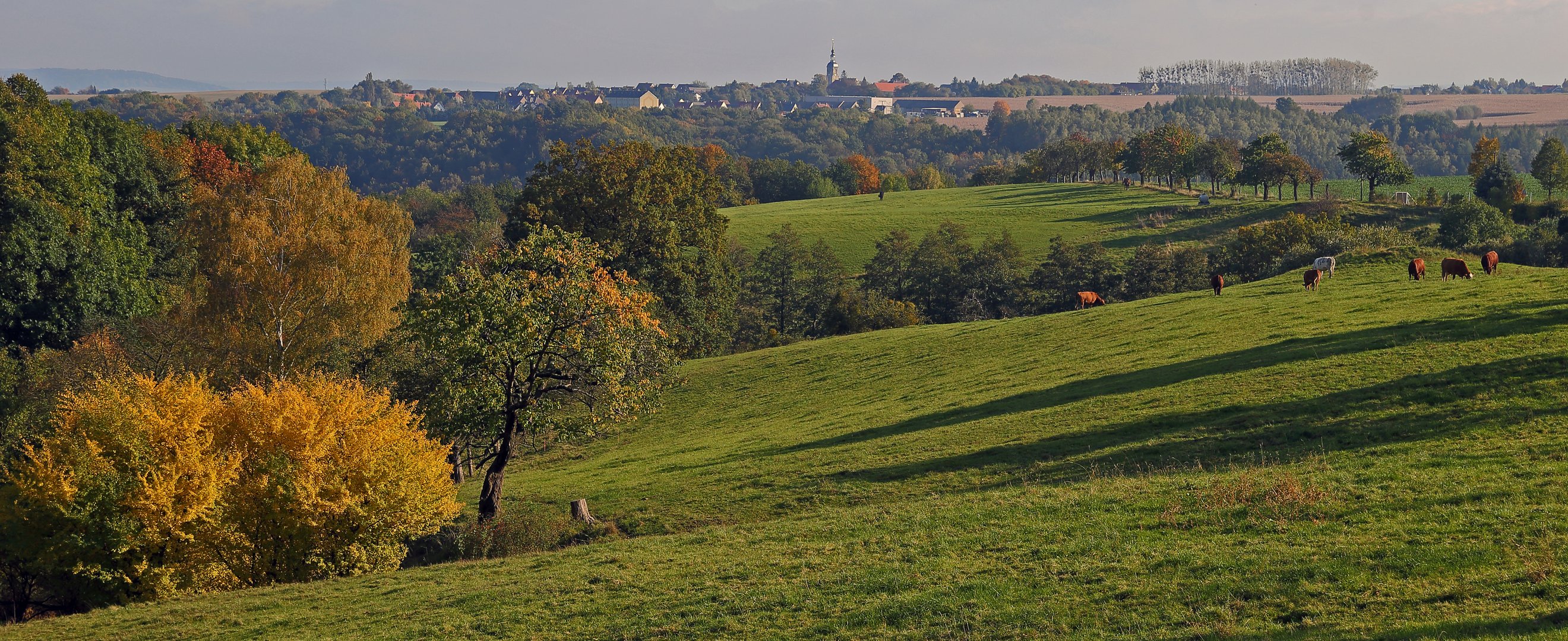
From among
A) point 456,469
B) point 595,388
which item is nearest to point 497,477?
point 595,388

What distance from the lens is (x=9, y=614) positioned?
32.6 m

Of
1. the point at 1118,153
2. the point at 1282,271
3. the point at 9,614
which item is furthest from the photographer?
the point at 1118,153

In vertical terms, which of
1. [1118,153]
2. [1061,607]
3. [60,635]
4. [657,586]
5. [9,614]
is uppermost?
[1118,153]

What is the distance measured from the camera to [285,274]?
177ft

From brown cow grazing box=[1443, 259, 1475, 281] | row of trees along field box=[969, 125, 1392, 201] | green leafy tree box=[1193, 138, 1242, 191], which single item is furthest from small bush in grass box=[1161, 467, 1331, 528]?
green leafy tree box=[1193, 138, 1242, 191]

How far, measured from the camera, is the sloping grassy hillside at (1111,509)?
1456 cm

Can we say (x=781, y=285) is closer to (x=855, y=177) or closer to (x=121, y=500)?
(x=121, y=500)

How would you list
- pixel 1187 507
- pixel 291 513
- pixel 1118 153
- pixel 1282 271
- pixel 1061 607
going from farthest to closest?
pixel 1118 153, pixel 1282 271, pixel 291 513, pixel 1187 507, pixel 1061 607

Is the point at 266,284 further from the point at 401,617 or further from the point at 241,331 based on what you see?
the point at 401,617

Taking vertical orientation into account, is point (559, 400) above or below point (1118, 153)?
below

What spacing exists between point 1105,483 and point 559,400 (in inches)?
759

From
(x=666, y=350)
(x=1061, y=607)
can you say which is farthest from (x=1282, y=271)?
(x=1061, y=607)

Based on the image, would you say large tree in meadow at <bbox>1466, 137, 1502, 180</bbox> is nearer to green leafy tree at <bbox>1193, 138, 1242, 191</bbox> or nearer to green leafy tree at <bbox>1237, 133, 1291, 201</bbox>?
→ green leafy tree at <bbox>1237, 133, 1291, 201</bbox>

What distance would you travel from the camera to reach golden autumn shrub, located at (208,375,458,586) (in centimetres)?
2750
